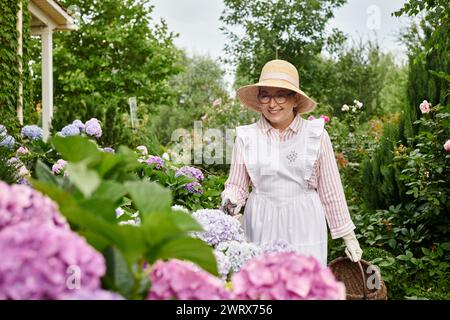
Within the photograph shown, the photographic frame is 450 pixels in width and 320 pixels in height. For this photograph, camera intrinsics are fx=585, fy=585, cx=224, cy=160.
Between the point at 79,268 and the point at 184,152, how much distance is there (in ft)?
26.8

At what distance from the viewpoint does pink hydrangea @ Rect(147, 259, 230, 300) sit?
2.29 ft

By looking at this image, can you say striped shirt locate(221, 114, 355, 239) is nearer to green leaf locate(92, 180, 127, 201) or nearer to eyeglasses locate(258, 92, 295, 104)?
eyeglasses locate(258, 92, 295, 104)

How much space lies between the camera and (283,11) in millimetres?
14031

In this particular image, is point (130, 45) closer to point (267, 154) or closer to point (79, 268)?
point (267, 154)

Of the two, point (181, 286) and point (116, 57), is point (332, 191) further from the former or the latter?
point (116, 57)

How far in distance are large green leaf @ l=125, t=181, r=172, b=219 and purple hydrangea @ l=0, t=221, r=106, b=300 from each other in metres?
0.14

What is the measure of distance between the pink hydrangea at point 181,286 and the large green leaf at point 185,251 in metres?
0.02

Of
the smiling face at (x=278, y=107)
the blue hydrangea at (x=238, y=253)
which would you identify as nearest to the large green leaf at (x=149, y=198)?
the blue hydrangea at (x=238, y=253)

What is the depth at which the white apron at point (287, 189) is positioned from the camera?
2738 millimetres

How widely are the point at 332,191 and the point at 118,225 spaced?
85.4 inches

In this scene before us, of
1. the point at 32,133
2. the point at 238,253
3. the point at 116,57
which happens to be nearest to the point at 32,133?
the point at 32,133

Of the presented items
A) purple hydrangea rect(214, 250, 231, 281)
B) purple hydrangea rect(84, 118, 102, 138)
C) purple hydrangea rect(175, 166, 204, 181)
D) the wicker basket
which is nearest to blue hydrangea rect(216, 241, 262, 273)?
purple hydrangea rect(214, 250, 231, 281)

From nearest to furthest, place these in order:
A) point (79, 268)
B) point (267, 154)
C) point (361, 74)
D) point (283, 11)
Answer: point (79, 268)
point (267, 154)
point (283, 11)
point (361, 74)
